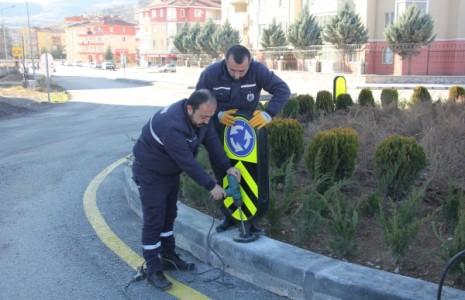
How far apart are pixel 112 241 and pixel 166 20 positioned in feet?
303

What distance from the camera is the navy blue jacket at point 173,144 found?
3525mm

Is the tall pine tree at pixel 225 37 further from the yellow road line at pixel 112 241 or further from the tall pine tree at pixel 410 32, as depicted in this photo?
the yellow road line at pixel 112 241

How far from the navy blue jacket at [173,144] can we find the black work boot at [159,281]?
785mm

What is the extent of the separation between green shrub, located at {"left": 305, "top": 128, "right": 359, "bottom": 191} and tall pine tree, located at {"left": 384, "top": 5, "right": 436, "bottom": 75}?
2555 centimetres

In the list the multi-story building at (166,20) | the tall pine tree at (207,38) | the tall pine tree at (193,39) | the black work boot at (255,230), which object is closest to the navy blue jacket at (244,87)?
the black work boot at (255,230)

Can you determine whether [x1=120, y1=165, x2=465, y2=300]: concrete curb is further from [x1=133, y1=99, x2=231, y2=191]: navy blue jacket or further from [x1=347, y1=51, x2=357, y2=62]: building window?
[x1=347, y1=51, x2=357, y2=62]: building window

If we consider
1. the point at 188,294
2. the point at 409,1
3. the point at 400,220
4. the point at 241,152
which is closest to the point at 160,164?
the point at 241,152

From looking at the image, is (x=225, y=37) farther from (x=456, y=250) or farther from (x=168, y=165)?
→ (x=456, y=250)

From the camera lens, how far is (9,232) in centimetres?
493

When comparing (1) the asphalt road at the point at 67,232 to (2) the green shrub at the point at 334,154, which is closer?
(1) the asphalt road at the point at 67,232

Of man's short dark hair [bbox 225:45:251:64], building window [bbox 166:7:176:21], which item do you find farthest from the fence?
building window [bbox 166:7:176:21]

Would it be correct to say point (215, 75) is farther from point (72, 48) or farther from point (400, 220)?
point (72, 48)

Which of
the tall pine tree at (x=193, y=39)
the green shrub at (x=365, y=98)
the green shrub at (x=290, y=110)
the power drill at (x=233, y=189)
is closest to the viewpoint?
the power drill at (x=233, y=189)

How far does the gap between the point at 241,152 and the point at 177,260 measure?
106 cm
